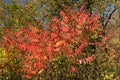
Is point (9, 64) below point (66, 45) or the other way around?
below

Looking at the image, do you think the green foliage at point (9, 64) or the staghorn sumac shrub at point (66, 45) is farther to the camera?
the green foliage at point (9, 64)

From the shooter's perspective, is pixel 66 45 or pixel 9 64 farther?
pixel 9 64

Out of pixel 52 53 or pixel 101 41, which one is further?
pixel 101 41

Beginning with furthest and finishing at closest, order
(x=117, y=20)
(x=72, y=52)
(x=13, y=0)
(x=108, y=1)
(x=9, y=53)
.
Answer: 1. (x=13, y=0)
2. (x=117, y=20)
3. (x=108, y=1)
4. (x=9, y=53)
5. (x=72, y=52)

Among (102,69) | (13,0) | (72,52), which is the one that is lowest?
(102,69)

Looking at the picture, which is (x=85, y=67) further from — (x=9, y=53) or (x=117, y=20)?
(x=117, y=20)

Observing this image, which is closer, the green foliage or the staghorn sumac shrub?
the staghorn sumac shrub

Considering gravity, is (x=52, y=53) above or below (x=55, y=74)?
above

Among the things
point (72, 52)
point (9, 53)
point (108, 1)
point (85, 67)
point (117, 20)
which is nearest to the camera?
point (72, 52)

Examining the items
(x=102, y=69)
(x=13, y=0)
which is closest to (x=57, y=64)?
(x=102, y=69)

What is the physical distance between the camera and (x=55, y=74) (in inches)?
424

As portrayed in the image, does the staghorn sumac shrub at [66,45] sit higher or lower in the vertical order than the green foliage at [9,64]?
higher

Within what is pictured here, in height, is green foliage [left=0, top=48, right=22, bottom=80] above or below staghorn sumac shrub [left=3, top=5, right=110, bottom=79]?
below

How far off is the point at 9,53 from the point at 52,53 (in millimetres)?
3014
